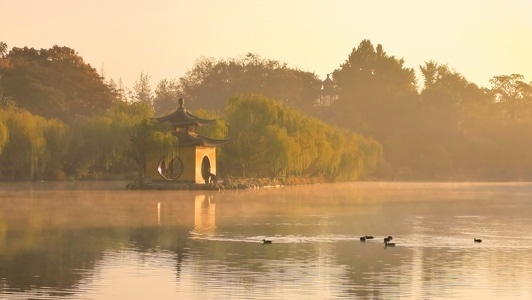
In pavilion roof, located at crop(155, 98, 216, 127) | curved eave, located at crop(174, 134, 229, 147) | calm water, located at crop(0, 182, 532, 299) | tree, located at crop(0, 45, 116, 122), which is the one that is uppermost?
tree, located at crop(0, 45, 116, 122)

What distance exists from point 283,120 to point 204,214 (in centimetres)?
3273

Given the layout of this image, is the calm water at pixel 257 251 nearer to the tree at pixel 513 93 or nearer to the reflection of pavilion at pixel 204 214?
the reflection of pavilion at pixel 204 214

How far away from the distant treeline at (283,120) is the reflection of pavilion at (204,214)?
12956 mm

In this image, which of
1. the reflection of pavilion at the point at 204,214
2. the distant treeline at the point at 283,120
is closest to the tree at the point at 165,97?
the distant treeline at the point at 283,120

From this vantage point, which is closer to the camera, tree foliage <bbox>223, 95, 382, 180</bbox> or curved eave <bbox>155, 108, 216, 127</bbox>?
curved eave <bbox>155, 108, 216, 127</bbox>

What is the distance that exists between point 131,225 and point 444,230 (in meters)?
8.23

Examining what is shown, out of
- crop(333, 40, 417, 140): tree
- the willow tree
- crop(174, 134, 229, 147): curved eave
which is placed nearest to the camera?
crop(174, 134, 229, 147): curved eave

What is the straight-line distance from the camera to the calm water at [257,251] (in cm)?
1652

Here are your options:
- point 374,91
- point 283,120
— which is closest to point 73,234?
point 283,120

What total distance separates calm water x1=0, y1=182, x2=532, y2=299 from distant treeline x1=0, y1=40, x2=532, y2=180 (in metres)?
21.6

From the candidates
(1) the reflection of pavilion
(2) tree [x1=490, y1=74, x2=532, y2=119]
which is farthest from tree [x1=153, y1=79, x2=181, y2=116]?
(1) the reflection of pavilion

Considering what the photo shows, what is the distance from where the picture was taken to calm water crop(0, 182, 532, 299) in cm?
1652

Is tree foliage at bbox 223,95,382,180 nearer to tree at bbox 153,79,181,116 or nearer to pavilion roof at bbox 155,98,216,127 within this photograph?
pavilion roof at bbox 155,98,216,127

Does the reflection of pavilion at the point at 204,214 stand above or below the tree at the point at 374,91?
below
